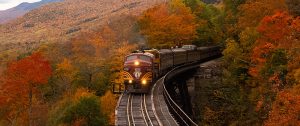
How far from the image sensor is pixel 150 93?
109ft

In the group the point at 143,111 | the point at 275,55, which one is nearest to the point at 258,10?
the point at 275,55

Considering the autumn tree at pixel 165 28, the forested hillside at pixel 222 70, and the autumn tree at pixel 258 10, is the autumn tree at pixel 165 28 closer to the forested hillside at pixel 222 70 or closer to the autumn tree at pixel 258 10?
the forested hillside at pixel 222 70

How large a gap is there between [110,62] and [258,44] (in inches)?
1047

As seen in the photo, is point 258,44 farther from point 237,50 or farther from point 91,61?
point 91,61

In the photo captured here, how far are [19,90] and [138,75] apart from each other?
25.6 metres

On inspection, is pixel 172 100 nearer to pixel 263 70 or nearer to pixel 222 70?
pixel 263 70

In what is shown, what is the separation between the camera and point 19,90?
170ft

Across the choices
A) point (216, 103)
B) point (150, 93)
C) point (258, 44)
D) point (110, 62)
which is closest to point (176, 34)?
point (110, 62)

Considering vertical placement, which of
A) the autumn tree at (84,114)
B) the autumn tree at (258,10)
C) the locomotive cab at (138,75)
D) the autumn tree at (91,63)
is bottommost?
the autumn tree at (84,114)

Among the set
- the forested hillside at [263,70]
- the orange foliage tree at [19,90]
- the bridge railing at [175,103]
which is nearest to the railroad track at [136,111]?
the bridge railing at [175,103]

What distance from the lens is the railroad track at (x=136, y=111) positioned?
23797 mm

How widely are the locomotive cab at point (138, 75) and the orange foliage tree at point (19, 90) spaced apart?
2316 centimetres

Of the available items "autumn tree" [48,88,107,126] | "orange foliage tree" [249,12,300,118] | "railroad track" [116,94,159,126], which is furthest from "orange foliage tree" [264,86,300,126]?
"autumn tree" [48,88,107,126]

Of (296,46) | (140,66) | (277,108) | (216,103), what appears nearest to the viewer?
(277,108)
